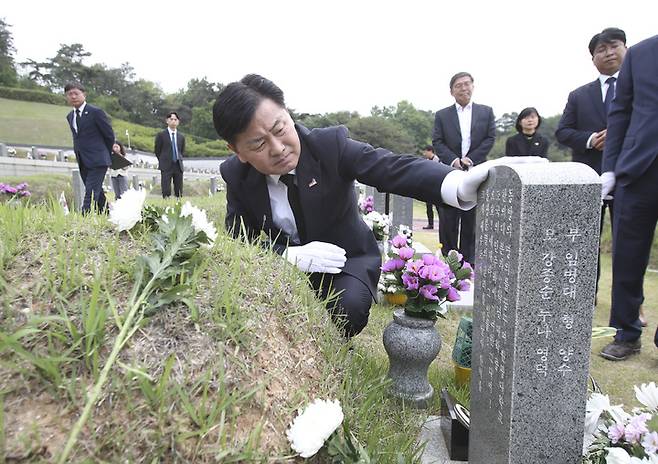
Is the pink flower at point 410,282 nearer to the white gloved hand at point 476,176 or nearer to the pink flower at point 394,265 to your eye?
the pink flower at point 394,265

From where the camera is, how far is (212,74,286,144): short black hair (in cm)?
223

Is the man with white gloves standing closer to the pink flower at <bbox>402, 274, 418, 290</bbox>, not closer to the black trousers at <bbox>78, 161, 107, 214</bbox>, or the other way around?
the pink flower at <bbox>402, 274, 418, 290</bbox>

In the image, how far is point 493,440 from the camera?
165 cm

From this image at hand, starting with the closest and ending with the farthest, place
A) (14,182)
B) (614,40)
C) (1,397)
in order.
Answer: (1,397)
(614,40)
(14,182)

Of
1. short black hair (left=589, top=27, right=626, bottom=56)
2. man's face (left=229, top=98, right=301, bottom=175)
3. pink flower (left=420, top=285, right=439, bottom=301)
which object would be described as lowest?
pink flower (left=420, top=285, right=439, bottom=301)

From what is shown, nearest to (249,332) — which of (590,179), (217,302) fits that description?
(217,302)

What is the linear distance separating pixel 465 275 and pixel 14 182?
10.9 meters

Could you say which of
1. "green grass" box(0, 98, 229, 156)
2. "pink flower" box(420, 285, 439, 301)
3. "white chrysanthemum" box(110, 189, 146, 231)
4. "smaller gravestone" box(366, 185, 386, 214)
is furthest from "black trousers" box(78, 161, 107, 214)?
"green grass" box(0, 98, 229, 156)

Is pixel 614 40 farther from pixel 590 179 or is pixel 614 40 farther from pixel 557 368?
pixel 557 368

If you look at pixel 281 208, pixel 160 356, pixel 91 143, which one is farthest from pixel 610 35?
pixel 91 143

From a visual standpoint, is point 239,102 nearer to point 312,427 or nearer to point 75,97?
point 312,427

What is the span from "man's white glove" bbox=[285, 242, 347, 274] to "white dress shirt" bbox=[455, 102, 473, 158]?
410cm

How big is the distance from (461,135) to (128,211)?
5.06 meters

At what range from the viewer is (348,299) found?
8.38 ft
